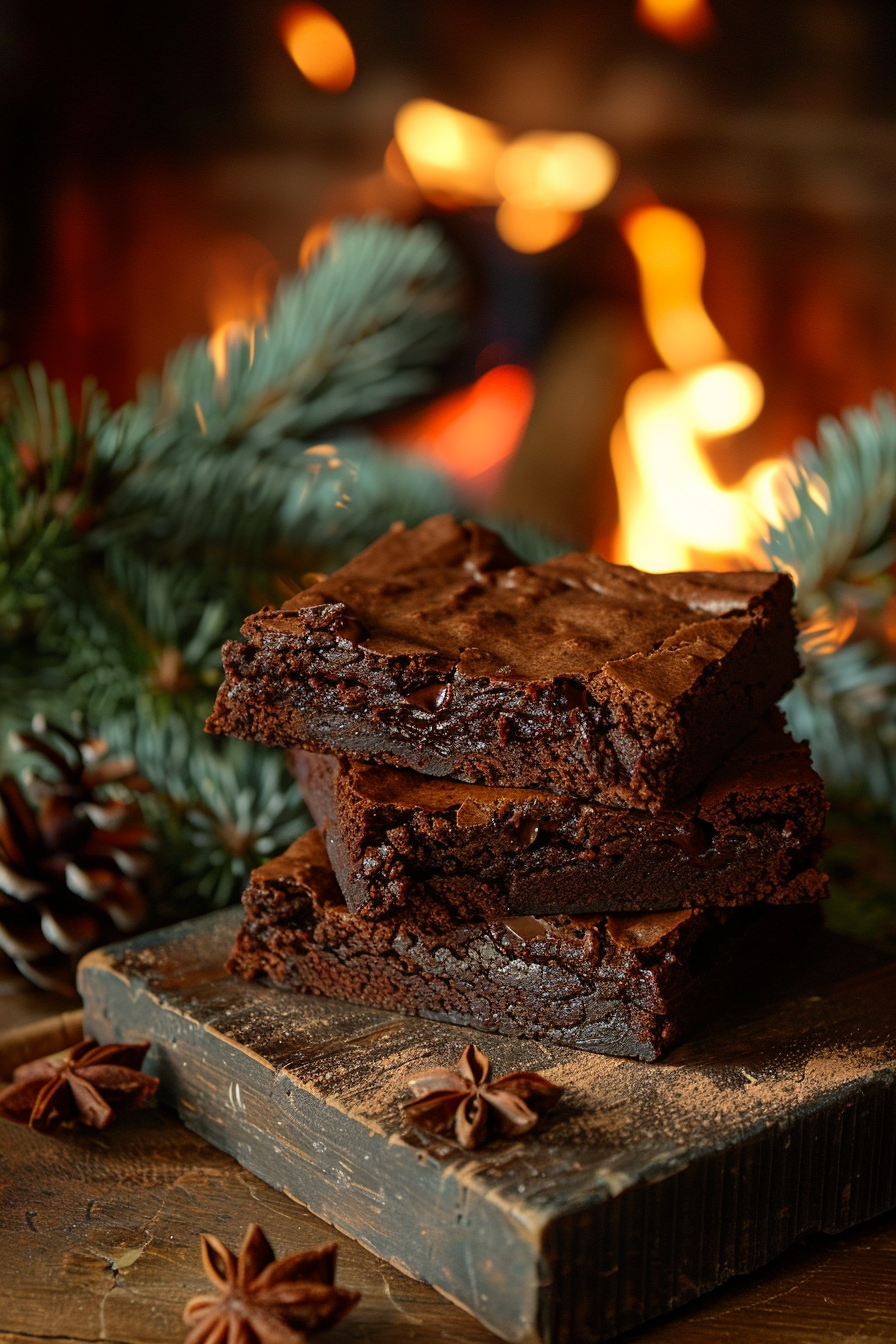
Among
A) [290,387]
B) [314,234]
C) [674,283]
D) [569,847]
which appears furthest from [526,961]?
[314,234]

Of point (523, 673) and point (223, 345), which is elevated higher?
point (223, 345)

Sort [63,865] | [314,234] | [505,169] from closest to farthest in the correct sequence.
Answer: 1. [63,865]
2. [505,169]
3. [314,234]

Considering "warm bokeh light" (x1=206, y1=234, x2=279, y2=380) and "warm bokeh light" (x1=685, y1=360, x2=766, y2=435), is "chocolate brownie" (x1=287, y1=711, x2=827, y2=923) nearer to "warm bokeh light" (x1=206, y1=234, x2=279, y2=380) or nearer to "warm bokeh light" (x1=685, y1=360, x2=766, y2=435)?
"warm bokeh light" (x1=685, y1=360, x2=766, y2=435)

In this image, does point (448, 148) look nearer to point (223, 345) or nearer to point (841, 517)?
point (223, 345)

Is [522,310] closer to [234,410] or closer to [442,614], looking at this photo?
[234,410]

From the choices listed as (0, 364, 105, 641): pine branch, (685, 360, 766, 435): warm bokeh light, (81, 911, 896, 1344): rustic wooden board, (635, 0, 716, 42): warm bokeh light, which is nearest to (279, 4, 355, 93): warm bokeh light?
(635, 0, 716, 42): warm bokeh light

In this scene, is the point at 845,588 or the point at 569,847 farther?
the point at 845,588

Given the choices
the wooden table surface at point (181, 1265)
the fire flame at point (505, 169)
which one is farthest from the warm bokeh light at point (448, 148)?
the wooden table surface at point (181, 1265)
